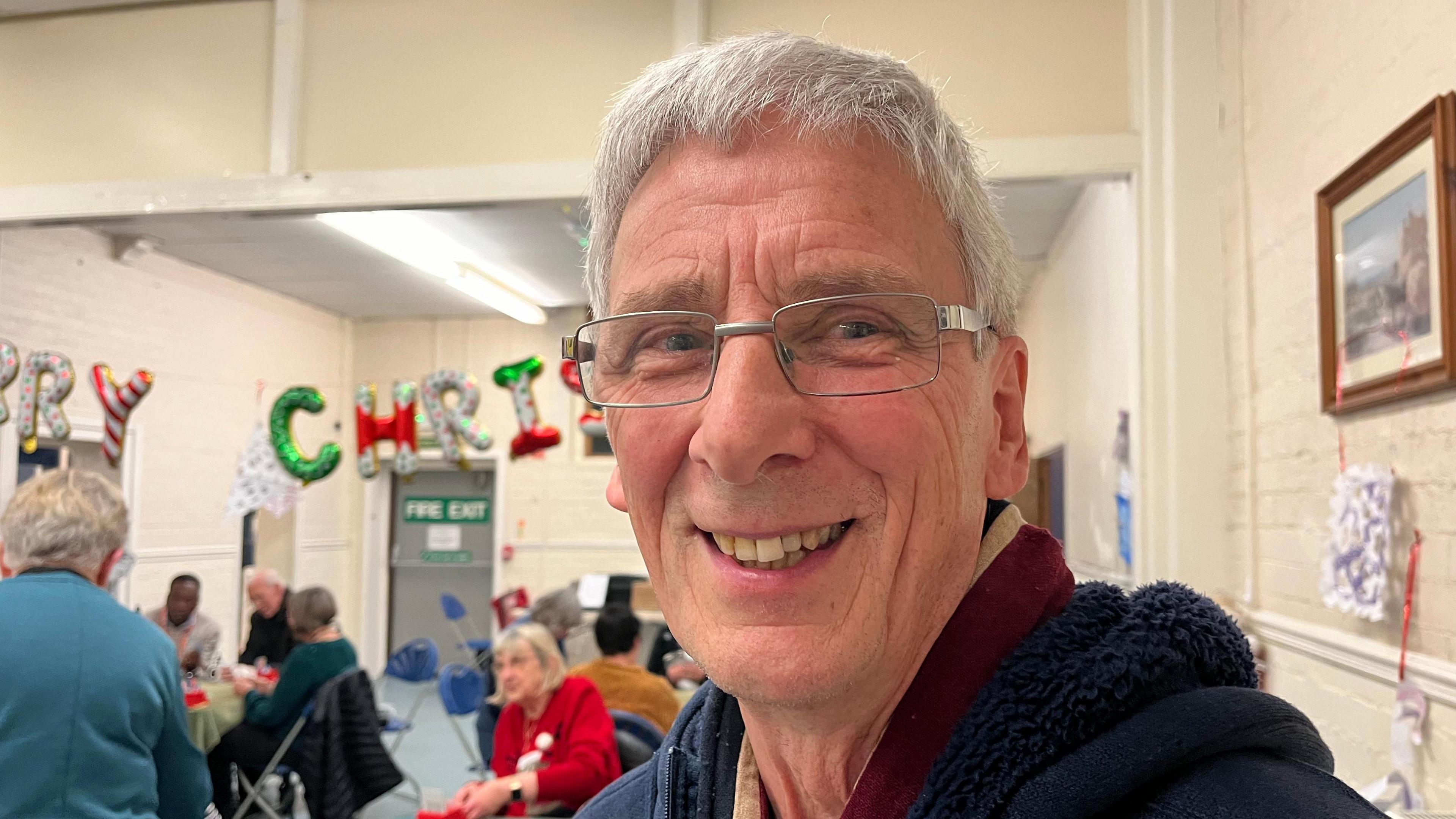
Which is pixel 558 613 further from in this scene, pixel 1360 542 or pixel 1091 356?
pixel 1360 542

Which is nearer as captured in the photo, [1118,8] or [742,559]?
[742,559]

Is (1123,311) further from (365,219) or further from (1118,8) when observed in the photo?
(365,219)

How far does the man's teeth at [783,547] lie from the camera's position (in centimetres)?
82

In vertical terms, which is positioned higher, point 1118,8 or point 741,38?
point 1118,8

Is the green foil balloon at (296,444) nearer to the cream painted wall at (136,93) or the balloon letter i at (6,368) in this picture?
the balloon letter i at (6,368)

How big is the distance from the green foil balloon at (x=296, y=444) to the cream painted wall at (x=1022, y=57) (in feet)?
10.5

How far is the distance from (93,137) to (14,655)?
2.60 metres

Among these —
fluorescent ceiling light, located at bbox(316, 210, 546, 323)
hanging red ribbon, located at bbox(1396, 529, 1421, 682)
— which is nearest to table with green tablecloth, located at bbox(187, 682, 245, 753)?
fluorescent ceiling light, located at bbox(316, 210, 546, 323)

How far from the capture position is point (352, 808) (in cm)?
464

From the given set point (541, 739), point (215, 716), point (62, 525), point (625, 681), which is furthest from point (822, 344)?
point (215, 716)

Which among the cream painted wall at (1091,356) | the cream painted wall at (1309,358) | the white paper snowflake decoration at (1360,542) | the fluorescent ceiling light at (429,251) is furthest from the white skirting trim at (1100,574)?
the fluorescent ceiling light at (429,251)

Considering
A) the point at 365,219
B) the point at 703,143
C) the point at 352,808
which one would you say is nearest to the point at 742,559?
the point at 703,143

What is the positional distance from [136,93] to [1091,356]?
4.43 meters

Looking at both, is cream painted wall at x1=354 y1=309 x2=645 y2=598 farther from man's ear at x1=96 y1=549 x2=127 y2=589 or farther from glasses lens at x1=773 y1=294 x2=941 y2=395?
glasses lens at x1=773 y1=294 x2=941 y2=395
